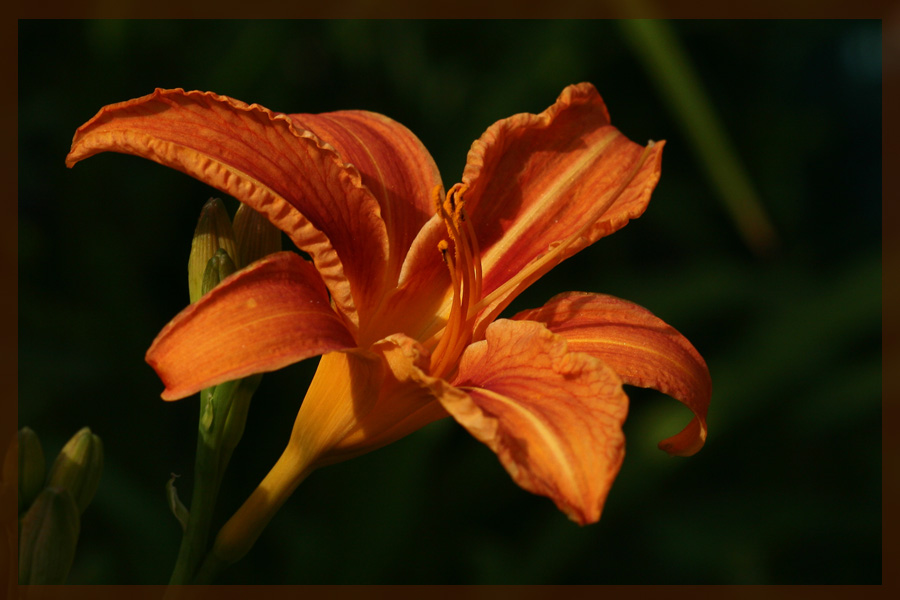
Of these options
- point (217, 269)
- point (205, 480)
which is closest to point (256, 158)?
point (217, 269)

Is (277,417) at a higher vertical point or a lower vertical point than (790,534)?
higher

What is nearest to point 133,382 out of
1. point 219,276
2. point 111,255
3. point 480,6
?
point 111,255

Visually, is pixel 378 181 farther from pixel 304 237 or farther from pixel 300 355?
pixel 300 355

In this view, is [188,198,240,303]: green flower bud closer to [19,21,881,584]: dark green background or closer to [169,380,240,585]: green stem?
[169,380,240,585]: green stem

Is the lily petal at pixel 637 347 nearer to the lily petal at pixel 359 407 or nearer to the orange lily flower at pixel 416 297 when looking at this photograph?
the orange lily flower at pixel 416 297

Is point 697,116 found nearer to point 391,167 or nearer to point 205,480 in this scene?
point 391,167

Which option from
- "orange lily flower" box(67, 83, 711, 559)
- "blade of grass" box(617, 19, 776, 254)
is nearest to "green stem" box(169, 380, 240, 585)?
"orange lily flower" box(67, 83, 711, 559)
